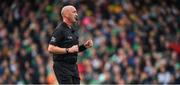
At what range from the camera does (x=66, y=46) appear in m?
9.64

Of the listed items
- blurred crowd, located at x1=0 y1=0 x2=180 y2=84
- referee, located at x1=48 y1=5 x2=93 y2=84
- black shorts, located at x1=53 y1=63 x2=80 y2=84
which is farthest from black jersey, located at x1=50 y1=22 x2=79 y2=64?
blurred crowd, located at x1=0 y1=0 x2=180 y2=84

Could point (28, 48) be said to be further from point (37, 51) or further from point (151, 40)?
point (151, 40)

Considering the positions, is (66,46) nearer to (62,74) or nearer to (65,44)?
(65,44)

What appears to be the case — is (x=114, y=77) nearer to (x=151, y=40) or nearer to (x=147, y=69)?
(x=147, y=69)

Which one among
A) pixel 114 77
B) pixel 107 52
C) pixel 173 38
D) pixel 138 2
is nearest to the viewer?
pixel 114 77

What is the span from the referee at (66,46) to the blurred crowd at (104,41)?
25.8 feet

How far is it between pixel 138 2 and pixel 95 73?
5.05 metres

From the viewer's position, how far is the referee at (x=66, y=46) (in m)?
9.59

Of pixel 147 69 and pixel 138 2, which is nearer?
pixel 147 69

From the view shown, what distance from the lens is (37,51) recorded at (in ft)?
64.3

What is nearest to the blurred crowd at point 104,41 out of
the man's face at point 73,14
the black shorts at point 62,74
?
the black shorts at point 62,74

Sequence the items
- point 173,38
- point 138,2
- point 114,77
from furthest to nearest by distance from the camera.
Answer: point 138,2 < point 173,38 < point 114,77

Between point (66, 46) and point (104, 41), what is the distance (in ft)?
32.7

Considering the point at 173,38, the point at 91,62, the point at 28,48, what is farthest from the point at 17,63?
the point at 173,38
